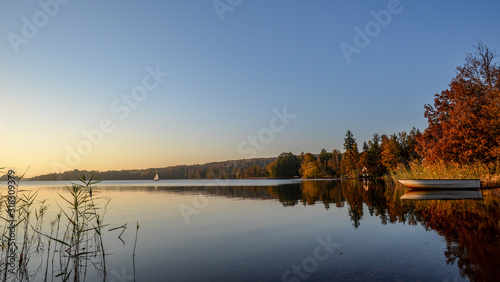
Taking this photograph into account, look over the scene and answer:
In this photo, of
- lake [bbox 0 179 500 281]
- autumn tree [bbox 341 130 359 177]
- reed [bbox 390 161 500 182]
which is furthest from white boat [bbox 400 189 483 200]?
autumn tree [bbox 341 130 359 177]

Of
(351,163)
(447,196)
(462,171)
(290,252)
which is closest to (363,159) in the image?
(351,163)

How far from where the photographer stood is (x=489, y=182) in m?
28.1

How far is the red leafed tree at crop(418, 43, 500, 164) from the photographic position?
91.0 feet

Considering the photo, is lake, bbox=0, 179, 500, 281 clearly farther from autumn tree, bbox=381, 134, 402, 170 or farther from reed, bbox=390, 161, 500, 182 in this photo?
autumn tree, bbox=381, 134, 402, 170

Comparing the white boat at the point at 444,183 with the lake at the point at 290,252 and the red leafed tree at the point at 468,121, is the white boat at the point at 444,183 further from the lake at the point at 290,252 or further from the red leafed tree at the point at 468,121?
the lake at the point at 290,252

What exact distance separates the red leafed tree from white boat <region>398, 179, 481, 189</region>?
4307 mm

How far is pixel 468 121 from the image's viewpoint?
29031 millimetres

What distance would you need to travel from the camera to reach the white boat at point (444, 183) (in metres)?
25.2

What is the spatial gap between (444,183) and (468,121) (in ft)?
25.2

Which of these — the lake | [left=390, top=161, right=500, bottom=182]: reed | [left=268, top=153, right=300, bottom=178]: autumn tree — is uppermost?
[left=268, top=153, right=300, bottom=178]: autumn tree


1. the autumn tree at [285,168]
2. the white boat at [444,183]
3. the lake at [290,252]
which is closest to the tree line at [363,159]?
the autumn tree at [285,168]

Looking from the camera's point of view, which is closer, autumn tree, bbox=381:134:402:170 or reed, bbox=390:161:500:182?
reed, bbox=390:161:500:182

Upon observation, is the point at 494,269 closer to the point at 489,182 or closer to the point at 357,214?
the point at 357,214

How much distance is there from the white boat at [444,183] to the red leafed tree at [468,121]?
14.1 ft
